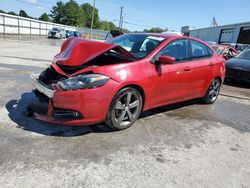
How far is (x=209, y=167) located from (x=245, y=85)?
798 centimetres

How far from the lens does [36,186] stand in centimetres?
256

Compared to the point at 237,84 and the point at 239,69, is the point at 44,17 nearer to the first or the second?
the point at 237,84

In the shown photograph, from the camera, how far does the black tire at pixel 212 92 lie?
20.1ft

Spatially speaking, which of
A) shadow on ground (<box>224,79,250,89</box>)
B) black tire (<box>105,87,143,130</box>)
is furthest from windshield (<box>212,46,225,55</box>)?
black tire (<box>105,87,143,130</box>)

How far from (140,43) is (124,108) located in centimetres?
150

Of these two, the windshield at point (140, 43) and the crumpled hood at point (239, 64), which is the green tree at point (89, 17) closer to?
the crumpled hood at point (239, 64)

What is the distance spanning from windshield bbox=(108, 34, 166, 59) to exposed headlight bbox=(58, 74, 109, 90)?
96cm

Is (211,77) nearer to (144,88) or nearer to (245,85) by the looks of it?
(144,88)

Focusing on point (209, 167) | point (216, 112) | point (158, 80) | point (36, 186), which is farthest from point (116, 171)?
point (216, 112)

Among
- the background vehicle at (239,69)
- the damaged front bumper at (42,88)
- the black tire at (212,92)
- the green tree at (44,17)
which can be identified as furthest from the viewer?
the green tree at (44,17)

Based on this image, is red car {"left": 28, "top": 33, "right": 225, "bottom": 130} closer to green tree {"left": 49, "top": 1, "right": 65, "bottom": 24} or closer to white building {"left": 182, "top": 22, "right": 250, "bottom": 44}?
white building {"left": 182, "top": 22, "right": 250, "bottom": 44}

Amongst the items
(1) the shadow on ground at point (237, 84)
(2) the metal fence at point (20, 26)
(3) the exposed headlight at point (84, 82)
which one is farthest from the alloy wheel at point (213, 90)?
(2) the metal fence at point (20, 26)

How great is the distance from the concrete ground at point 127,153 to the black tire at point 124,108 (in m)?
0.15

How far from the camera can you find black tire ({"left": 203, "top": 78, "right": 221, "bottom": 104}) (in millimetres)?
6135
